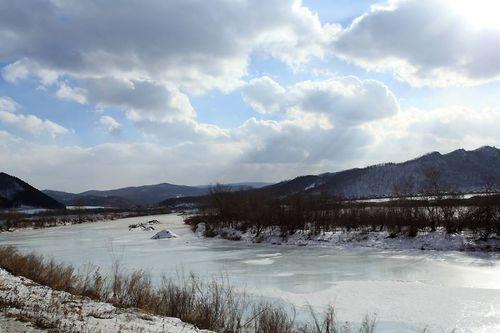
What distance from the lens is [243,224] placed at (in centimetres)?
5241

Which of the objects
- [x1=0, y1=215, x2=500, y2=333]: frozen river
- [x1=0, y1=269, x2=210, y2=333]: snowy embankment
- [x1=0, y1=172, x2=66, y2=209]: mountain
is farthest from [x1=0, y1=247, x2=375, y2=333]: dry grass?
[x1=0, y1=172, x2=66, y2=209]: mountain

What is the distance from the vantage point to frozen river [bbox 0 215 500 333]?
13.2 m

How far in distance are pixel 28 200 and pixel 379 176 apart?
126 meters

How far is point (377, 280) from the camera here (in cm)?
1980

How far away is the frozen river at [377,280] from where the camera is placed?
43.4ft

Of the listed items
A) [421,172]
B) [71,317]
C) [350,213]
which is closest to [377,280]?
[71,317]

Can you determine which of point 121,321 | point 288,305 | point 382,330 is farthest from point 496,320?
point 121,321

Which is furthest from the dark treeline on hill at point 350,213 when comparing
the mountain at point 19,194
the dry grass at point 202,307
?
the mountain at point 19,194

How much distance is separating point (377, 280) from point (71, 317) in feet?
46.4

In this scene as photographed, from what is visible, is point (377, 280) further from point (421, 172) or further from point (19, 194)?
point (19, 194)

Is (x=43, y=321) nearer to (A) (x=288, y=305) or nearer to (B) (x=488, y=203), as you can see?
(A) (x=288, y=305)

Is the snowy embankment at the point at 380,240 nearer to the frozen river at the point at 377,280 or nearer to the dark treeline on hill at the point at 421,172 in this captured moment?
the frozen river at the point at 377,280

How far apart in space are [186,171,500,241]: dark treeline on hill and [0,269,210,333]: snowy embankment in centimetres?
2903

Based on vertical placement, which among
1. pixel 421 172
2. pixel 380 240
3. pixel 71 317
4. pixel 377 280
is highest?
pixel 421 172
